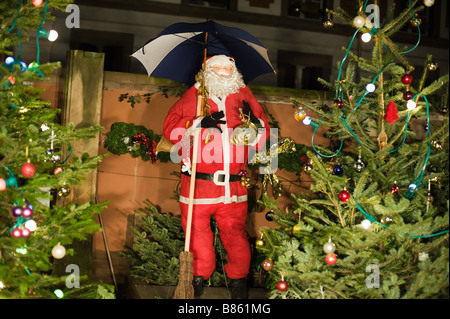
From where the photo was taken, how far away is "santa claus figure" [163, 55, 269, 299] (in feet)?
15.7

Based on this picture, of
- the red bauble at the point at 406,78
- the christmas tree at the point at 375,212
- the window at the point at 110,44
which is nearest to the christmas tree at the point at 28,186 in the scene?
the christmas tree at the point at 375,212

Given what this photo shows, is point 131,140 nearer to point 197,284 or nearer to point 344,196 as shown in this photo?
point 197,284

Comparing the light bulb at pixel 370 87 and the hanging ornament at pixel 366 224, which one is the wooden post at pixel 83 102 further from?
the hanging ornament at pixel 366 224

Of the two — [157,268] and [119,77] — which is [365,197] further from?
[119,77]

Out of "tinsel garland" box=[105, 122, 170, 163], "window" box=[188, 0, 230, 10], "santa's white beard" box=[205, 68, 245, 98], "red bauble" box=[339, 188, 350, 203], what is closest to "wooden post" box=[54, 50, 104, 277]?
"tinsel garland" box=[105, 122, 170, 163]

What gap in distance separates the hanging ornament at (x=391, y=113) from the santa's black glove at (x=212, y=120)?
4.31 feet

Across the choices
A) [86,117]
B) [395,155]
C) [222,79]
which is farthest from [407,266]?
[86,117]

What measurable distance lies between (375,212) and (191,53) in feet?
6.97

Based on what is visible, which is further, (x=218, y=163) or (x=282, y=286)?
(x=218, y=163)

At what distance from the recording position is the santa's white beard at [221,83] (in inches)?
189

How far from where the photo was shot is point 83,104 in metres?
5.84

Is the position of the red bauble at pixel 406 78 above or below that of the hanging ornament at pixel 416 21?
below

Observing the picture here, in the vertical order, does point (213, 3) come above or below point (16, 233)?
→ above

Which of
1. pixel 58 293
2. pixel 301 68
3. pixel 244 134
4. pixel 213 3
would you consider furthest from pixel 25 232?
pixel 301 68
